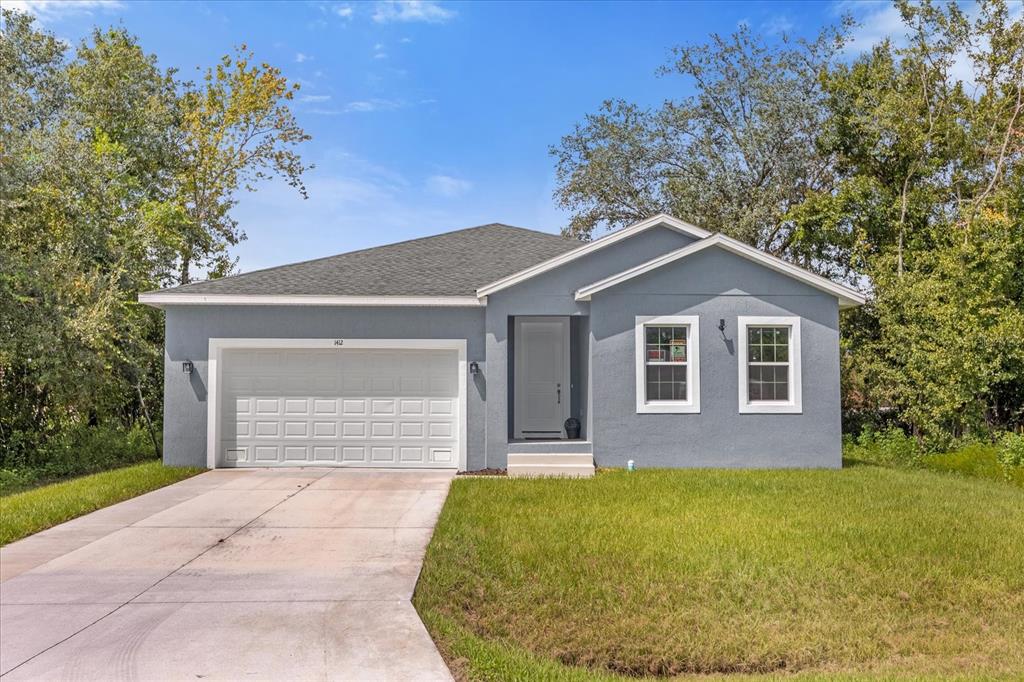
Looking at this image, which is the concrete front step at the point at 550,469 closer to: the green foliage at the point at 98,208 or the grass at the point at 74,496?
the grass at the point at 74,496

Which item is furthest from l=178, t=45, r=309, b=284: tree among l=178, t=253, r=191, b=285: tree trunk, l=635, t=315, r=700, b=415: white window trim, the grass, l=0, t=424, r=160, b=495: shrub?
l=635, t=315, r=700, b=415: white window trim

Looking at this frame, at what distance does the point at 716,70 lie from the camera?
24.9 m

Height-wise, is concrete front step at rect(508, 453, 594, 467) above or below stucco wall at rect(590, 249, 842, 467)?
below

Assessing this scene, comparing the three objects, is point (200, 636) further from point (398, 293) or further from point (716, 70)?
point (716, 70)

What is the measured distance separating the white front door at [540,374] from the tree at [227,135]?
45.8ft

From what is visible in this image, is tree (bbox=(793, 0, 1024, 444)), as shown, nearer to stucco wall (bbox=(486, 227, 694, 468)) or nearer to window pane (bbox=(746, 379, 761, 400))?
window pane (bbox=(746, 379, 761, 400))

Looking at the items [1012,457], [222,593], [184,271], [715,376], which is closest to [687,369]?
[715,376]

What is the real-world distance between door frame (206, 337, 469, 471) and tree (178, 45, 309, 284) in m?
11.8

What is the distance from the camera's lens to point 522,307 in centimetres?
1320

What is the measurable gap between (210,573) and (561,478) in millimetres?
6183

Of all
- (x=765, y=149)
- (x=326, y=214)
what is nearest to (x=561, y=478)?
(x=326, y=214)

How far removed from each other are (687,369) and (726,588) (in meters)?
7.01

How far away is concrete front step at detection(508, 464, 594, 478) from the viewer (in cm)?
1239

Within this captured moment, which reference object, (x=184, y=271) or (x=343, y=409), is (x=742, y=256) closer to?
(x=343, y=409)
